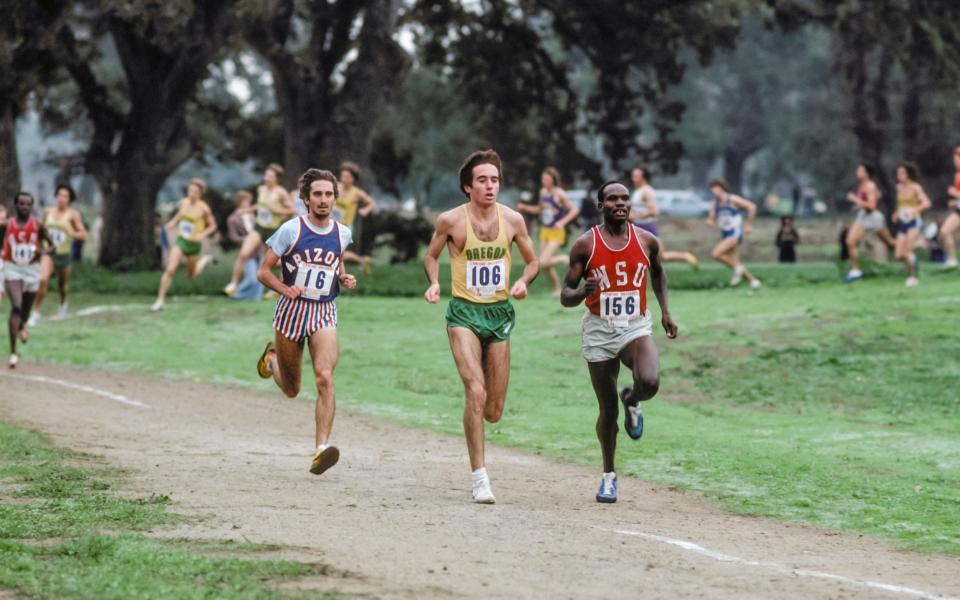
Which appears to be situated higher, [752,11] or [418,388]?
[752,11]

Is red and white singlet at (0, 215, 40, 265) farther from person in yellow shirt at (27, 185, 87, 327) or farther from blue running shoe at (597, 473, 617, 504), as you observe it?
blue running shoe at (597, 473, 617, 504)

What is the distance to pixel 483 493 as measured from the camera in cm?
1066

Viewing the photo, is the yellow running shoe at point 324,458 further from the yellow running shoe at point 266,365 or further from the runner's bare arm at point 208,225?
the runner's bare arm at point 208,225

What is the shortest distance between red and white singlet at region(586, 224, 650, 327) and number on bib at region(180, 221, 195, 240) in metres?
18.1

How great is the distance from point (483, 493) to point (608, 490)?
37.8 inches

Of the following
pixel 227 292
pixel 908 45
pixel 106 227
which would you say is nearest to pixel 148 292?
pixel 227 292

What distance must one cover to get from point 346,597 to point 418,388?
39.1 feet

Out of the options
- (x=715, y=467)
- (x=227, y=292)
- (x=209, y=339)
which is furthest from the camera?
(x=227, y=292)

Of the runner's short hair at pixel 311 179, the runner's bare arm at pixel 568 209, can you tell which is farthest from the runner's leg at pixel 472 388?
the runner's bare arm at pixel 568 209

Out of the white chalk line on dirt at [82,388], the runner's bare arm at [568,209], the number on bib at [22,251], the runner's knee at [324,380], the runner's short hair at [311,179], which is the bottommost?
the white chalk line on dirt at [82,388]

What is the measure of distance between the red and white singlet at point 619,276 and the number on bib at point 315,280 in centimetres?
215

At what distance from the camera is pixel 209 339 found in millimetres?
24016

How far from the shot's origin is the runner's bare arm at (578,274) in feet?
35.0

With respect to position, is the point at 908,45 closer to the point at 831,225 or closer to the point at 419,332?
the point at 419,332
